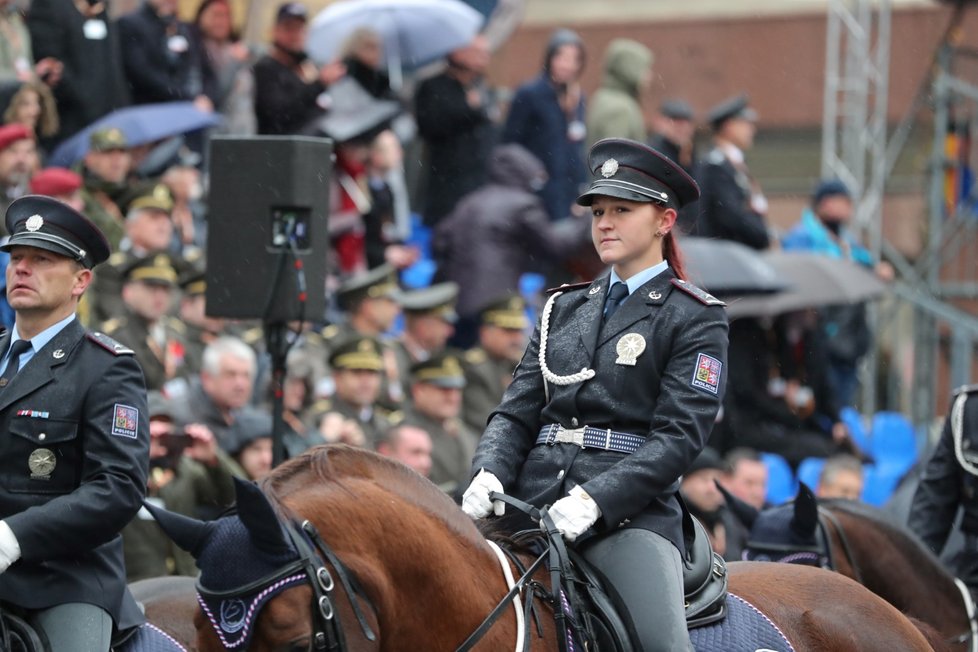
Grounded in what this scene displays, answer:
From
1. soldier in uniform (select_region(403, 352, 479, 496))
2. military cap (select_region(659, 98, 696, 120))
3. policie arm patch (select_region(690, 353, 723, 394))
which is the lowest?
soldier in uniform (select_region(403, 352, 479, 496))

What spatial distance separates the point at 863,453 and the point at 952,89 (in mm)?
4202

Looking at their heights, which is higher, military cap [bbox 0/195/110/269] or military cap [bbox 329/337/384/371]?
military cap [bbox 0/195/110/269]

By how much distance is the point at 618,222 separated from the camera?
5.71 meters

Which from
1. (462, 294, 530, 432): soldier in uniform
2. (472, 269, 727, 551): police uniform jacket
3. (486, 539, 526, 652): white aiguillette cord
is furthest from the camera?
(462, 294, 530, 432): soldier in uniform

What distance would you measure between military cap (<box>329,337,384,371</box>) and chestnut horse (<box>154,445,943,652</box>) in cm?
611

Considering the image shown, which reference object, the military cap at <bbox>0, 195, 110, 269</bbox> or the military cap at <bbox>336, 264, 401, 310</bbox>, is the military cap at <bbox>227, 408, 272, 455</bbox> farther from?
the military cap at <bbox>0, 195, 110, 269</bbox>

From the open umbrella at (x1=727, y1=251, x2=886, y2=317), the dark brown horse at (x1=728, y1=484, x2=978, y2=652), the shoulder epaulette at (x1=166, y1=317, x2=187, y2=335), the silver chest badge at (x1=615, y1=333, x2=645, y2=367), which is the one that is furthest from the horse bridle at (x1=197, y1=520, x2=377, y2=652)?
the open umbrella at (x1=727, y1=251, x2=886, y2=317)

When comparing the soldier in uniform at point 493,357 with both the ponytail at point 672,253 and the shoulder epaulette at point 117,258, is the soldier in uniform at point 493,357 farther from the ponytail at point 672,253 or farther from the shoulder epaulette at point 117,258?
the ponytail at point 672,253

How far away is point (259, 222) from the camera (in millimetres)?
8812

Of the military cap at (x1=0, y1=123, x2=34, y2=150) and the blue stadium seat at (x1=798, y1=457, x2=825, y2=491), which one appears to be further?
the blue stadium seat at (x1=798, y1=457, x2=825, y2=491)

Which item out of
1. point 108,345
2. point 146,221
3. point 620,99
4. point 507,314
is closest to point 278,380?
point 108,345

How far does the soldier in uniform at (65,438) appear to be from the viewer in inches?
225

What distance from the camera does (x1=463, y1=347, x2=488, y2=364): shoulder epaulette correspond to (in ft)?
43.3

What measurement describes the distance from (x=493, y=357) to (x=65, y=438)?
308 inches
